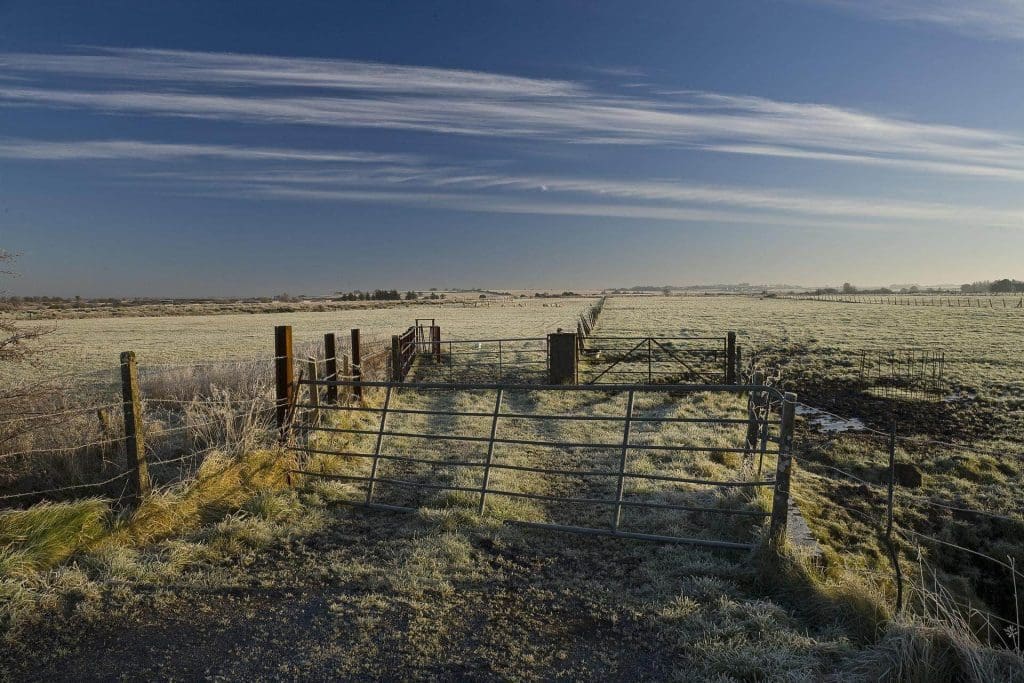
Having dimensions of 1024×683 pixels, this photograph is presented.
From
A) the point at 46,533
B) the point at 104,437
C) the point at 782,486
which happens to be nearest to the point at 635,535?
the point at 782,486

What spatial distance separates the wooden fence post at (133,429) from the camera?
6.53m

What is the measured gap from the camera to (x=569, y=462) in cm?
1024

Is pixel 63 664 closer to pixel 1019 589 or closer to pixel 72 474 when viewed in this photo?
pixel 72 474

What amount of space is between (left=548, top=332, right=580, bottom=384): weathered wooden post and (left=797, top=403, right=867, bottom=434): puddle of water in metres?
6.44

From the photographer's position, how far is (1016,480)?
10938mm

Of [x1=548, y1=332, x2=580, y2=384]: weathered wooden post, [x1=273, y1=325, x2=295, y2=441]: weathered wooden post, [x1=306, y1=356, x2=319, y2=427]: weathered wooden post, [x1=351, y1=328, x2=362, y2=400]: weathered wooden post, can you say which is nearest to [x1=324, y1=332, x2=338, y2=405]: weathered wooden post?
[x1=351, y1=328, x2=362, y2=400]: weathered wooden post

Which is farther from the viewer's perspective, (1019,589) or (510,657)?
(1019,589)

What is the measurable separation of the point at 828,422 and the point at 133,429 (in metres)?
15.3

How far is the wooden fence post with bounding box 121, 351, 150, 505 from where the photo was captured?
6531 mm

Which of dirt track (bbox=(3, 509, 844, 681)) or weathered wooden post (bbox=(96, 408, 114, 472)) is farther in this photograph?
weathered wooden post (bbox=(96, 408, 114, 472))

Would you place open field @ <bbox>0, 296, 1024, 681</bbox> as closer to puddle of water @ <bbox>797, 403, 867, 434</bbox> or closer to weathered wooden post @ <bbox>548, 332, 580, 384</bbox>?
puddle of water @ <bbox>797, 403, 867, 434</bbox>

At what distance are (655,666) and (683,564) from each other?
1.77 m

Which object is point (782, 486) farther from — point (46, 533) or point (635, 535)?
point (46, 533)

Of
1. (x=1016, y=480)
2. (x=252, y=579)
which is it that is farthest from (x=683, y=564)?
(x=1016, y=480)
